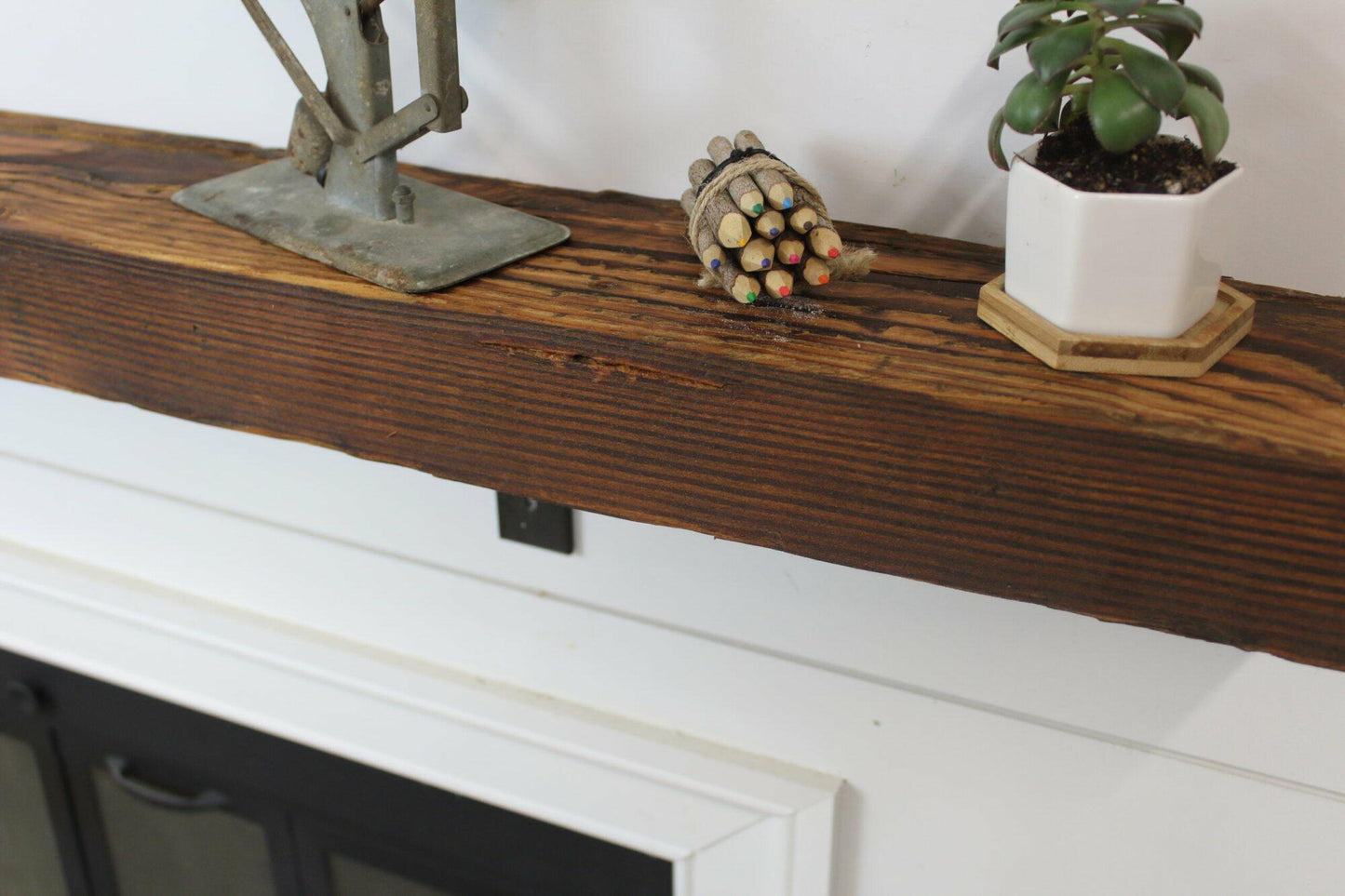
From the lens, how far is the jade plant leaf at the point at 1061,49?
0.44m

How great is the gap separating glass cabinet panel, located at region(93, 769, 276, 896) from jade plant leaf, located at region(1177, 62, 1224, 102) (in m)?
0.99

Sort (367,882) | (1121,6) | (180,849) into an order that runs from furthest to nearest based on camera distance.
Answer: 1. (180,849)
2. (367,882)
3. (1121,6)

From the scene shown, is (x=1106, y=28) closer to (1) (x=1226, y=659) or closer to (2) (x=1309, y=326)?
(2) (x=1309, y=326)

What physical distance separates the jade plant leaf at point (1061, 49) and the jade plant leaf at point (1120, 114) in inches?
0.7

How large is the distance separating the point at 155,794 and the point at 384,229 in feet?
2.37

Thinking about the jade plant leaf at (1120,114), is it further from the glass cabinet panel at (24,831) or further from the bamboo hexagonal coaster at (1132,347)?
the glass cabinet panel at (24,831)

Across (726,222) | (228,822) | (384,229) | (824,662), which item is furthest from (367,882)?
(726,222)

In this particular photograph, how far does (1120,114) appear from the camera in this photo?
0.44 metres

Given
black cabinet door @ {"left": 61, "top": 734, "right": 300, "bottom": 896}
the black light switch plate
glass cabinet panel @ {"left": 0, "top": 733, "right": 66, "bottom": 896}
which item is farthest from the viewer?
glass cabinet panel @ {"left": 0, "top": 733, "right": 66, "bottom": 896}

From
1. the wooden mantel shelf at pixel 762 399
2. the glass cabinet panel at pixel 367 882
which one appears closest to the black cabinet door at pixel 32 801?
the glass cabinet panel at pixel 367 882

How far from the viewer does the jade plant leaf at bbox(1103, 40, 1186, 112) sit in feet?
1.43

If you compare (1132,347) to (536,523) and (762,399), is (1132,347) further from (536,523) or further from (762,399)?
(536,523)

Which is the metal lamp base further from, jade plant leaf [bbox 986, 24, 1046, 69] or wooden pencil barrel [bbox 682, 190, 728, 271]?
jade plant leaf [bbox 986, 24, 1046, 69]

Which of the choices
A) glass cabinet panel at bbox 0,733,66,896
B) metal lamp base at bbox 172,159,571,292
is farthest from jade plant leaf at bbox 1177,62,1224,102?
glass cabinet panel at bbox 0,733,66,896
